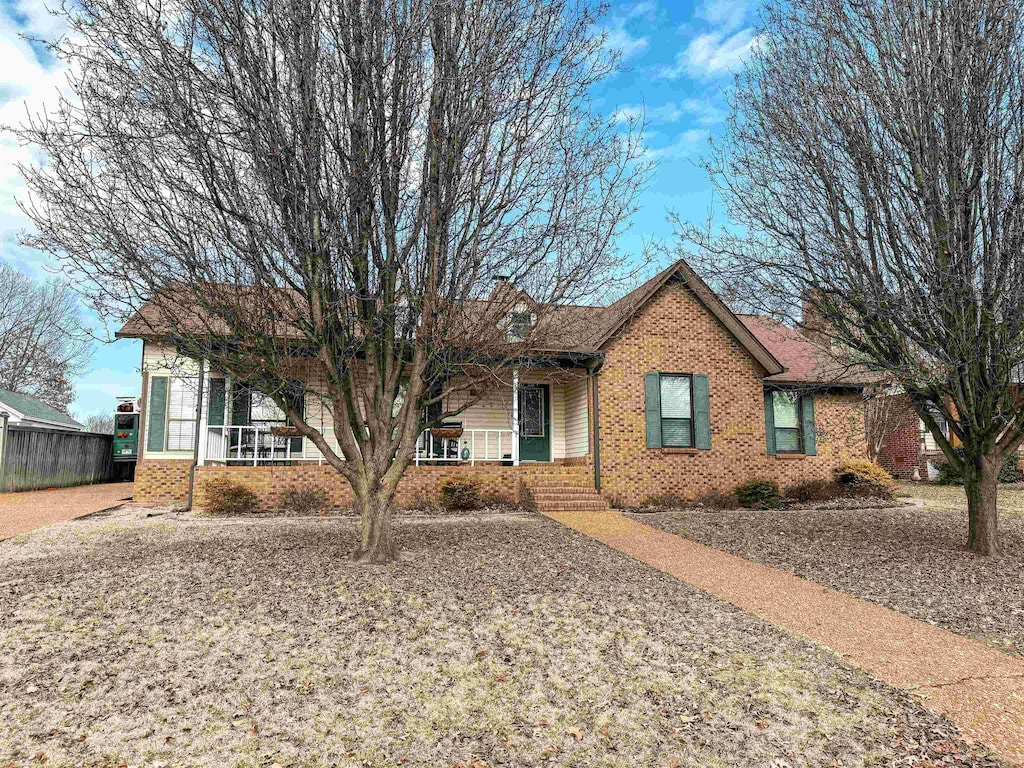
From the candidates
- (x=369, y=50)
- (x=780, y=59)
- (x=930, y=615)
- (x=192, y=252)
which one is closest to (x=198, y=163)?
(x=192, y=252)

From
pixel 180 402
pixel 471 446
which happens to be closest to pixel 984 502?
pixel 471 446

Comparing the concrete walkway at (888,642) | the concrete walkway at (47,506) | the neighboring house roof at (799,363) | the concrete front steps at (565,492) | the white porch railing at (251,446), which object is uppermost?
the neighboring house roof at (799,363)

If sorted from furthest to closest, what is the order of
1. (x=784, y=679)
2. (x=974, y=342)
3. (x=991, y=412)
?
1. (x=991, y=412)
2. (x=974, y=342)
3. (x=784, y=679)

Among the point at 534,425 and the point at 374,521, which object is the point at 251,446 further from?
the point at 374,521

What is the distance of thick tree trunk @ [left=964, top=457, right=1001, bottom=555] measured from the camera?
8523mm

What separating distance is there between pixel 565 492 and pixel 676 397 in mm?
3639

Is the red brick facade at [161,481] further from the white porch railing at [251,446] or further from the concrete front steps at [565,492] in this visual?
the concrete front steps at [565,492]

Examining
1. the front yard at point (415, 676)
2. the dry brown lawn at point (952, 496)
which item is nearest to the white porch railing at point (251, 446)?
the front yard at point (415, 676)

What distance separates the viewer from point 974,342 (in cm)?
777

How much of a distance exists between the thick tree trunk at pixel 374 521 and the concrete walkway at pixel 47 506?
6168 mm

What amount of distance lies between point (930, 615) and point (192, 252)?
7960 millimetres

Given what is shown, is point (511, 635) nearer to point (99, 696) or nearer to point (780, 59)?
point (99, 696)

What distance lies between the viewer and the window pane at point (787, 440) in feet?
53.3

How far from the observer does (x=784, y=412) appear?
16.4 m
